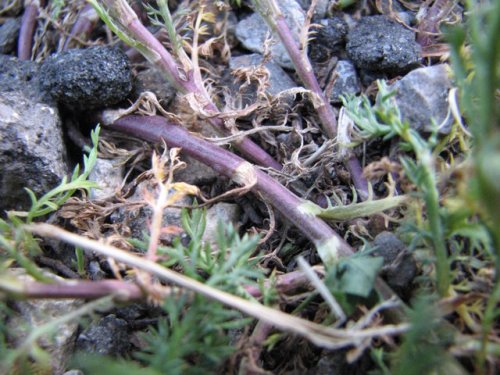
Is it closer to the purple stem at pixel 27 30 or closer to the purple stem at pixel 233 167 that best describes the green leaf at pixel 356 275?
the purple stem at pixel 233 167

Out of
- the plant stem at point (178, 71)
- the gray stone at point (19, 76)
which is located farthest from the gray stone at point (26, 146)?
the plant stem at point (178, 71)

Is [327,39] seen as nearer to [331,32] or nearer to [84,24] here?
[331,32]

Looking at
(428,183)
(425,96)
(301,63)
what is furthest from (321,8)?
(428,183)

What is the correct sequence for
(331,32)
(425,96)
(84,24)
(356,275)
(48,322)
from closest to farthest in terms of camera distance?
(356,275) < (48,322) < (425,96) < (331,32) < (84,24)

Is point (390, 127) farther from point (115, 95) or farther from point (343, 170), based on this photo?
point (115, 95)

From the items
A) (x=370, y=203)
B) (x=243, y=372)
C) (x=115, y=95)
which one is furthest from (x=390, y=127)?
(x=115, y=95)

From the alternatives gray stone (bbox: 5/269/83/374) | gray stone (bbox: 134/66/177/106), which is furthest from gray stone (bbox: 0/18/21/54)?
gray stone (bbox: 5/269/83/374)
